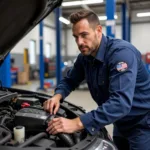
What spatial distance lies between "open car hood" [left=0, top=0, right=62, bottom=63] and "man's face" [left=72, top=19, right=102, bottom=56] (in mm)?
296

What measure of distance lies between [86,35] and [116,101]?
0.46 m

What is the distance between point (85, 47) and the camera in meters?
1.59

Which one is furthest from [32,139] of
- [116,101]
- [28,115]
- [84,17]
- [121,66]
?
[84,17]

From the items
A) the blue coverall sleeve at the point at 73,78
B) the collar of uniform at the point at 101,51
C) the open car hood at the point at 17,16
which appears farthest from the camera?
the blue coverall sleeve at the point at 73,78

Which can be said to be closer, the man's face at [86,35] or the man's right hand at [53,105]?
the man's face at [86,35]

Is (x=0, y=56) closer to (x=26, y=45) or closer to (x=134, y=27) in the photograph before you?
(x=26, y=45)

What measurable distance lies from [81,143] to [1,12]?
90cm

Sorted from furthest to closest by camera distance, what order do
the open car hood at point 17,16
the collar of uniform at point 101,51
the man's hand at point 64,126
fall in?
the collar of uniform at point 101,51 → the open car hood at point 17,16 → the man's hand at point 64,126

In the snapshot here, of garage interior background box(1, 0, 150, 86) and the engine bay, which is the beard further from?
garage interior background box(1, 0, 150, 86)

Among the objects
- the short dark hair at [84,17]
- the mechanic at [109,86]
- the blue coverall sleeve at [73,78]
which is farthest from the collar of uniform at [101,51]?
the blue coverall sleeve at [73,78]

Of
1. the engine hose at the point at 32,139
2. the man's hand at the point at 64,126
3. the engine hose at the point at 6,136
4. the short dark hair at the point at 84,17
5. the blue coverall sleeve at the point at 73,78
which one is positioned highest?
the short dark hair at the point at 84,17

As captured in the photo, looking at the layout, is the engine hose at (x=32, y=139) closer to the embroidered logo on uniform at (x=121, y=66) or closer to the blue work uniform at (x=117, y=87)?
the blue work uniform at (x=117, y=87)

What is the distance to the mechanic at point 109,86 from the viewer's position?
1382 millimetres

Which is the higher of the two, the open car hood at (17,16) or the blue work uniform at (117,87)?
the open car hood at (17,16)
